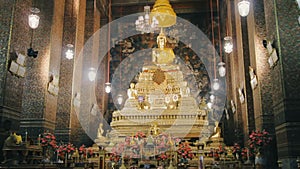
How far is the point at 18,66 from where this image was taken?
22.8 ft

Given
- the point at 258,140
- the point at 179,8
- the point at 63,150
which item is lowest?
the point at 63,150

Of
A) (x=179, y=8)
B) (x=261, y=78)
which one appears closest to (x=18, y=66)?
(x=261, y=78)

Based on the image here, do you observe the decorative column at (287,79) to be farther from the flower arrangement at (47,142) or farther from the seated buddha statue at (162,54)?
the seated buddha statue at (162,54)

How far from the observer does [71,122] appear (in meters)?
10.8

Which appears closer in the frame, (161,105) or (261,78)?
(261,78)

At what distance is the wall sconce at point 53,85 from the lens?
9.60 metres

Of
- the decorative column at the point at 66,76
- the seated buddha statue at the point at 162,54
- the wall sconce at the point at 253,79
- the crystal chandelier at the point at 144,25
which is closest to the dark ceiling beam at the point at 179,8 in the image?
the crystal chandelier at the point at 144,25

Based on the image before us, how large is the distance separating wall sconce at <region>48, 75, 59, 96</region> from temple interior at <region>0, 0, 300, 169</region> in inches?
1.3

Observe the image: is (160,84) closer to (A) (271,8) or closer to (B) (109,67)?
(B) (109,67)

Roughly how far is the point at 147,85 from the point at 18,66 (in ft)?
29.4

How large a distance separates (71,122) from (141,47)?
827 cm

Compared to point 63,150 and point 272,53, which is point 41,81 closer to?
point 63,150

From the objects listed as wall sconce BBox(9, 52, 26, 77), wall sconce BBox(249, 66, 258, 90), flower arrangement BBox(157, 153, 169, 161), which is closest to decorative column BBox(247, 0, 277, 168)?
wall sconce BBox(249, 66, 258, 90)

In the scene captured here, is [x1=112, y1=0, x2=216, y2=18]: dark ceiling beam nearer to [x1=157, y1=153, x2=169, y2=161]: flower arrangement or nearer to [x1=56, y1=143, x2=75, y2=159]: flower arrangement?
[x1=56, y1=143, x2=75, y2=159]: flower arrangement
